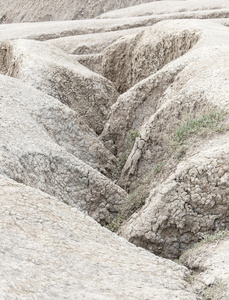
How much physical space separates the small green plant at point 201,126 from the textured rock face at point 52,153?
209 centimetres

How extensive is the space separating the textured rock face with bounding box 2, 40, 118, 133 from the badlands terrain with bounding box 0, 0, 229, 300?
1.8 inches

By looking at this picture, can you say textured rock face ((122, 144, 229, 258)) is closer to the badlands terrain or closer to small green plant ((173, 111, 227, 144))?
the badlands terrain

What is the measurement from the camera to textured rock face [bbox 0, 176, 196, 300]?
6555 mm

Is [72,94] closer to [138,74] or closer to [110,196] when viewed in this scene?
[138,74]

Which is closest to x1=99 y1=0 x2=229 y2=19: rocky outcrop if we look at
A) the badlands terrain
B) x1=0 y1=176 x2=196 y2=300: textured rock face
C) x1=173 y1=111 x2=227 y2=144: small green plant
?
the badlands terrain

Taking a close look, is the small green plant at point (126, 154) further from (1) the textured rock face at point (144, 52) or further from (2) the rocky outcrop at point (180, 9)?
(2) the rocky outcrop at point (180, 9)

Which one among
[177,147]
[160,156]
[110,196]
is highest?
[177,147]

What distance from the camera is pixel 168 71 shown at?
1535 cm

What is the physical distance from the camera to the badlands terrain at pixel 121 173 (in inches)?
290

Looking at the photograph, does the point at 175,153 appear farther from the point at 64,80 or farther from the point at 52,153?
the point at 64,80

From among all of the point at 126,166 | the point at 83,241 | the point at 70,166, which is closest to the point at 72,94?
the point at 126,166

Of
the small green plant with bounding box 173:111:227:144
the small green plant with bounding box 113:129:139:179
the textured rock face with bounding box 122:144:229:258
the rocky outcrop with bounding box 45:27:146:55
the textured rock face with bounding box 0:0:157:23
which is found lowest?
the textured rock face with bounding box 0:0:157:23

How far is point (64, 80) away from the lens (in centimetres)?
1819

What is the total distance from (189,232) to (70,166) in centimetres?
345
